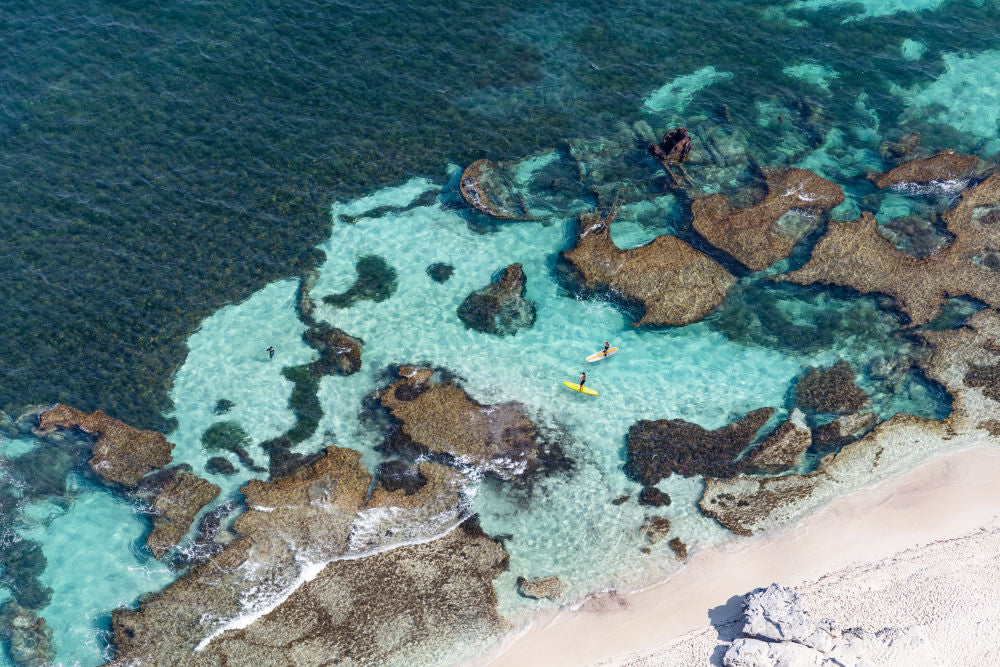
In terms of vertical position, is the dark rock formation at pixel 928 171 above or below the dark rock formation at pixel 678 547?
above

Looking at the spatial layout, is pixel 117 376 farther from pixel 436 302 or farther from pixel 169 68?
pixel 169 68

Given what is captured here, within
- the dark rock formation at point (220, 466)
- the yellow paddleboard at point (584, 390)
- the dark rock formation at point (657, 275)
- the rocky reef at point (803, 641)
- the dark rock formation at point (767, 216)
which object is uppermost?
the dark rock formation at point (767, 216)

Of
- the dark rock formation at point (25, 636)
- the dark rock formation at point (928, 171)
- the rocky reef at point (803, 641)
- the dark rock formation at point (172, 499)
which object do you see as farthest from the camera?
the dark rock formation at point (928, 171)

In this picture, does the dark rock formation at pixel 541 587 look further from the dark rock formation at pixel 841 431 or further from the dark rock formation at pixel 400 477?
the dark rock formation at pixel 841 431

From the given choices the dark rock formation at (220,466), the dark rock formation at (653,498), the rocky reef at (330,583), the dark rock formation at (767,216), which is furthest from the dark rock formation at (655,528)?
the dark rock formation at (220,466)

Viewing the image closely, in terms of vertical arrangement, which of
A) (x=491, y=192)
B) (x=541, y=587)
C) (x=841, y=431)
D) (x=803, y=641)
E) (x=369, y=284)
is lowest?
(x=541, y=587)

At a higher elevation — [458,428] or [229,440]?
[458,428]

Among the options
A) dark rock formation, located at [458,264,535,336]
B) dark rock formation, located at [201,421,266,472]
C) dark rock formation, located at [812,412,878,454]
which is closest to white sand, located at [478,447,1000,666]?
dark rock formation, located at [812,412,878,454]

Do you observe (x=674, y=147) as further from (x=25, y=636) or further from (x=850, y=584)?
(x=25, y=636)

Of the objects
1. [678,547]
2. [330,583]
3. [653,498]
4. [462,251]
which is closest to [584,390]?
[653,498]
